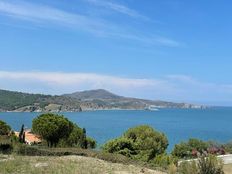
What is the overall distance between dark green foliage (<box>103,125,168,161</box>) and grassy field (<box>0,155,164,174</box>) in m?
12.7

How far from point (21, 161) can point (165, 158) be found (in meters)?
14.0

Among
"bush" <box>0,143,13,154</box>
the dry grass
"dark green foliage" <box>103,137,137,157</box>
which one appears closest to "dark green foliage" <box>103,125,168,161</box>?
"dark green foliage" <box>103,137,137,157</box>

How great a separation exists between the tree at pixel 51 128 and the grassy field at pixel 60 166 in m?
18.5

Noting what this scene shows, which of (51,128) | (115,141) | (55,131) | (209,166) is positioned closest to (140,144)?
(115,141)

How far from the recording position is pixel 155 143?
37.4 m

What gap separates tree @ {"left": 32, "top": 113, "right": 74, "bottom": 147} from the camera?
36469mm

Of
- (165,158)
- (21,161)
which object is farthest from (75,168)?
(165,158)

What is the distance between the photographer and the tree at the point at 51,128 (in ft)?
120

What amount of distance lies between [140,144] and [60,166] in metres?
19.7

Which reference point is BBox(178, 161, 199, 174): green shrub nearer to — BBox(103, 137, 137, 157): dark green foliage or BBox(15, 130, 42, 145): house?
BBox(103, 137, 137, 157): dark green foliage

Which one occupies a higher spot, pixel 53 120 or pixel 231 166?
pixel 53 120

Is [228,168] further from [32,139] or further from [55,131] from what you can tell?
[32,139]

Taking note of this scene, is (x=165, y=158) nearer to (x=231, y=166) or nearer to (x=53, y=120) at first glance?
(x=231, y=166)

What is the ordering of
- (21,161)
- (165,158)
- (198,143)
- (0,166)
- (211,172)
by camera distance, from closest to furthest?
(0,166) < (21,161) < (211,172) < (165,158) < (198,143)
